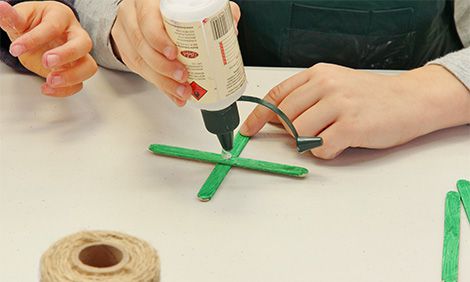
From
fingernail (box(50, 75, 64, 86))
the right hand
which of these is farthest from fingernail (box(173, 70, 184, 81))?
fingernail (box(50, 75, 64, 86))

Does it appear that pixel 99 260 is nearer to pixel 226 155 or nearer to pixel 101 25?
pixel 226 155

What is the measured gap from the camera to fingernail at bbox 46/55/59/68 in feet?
2.44

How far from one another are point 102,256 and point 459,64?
547mm

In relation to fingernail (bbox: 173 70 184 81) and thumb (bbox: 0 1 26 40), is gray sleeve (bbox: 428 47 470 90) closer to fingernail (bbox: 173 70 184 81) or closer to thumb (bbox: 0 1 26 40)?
fingernail (bbox: 173 70 184 81)

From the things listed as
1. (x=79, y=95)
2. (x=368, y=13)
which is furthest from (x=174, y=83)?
(x=368, y=13)

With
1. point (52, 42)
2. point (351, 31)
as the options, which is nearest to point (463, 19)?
point (351, 31)

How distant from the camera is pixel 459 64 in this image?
31.1 inches

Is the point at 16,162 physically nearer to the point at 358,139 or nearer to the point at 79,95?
the point at 79,95

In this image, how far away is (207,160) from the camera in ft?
2.40

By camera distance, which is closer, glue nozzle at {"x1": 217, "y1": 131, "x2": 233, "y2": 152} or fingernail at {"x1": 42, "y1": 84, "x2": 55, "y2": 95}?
glue nozzle at {"x1": 217, "y1": 131, "x2": 233, "y2": 152}

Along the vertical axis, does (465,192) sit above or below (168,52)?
below

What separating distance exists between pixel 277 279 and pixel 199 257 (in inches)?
2.8

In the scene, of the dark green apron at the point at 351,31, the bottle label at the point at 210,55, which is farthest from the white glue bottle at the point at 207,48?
the dark green apron at the point at 351,31

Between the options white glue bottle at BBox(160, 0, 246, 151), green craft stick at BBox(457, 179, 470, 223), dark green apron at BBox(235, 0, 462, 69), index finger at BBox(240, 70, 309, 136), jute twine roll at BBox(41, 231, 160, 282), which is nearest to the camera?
jute twine roll at BBox(41, 231, 160, 282)
